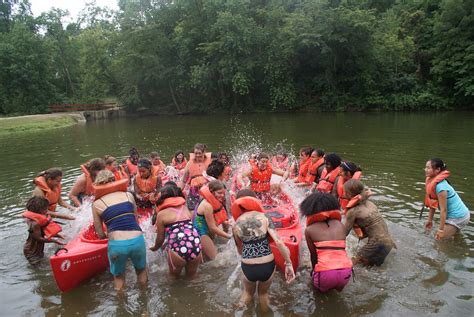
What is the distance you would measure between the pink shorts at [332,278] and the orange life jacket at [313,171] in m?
4.32

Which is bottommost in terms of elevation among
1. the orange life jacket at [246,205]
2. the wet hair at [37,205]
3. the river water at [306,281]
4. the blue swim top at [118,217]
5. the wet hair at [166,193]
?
the river water at [306,281]

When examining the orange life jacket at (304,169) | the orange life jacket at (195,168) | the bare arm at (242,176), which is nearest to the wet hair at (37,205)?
the orange life jacket at (195,168)

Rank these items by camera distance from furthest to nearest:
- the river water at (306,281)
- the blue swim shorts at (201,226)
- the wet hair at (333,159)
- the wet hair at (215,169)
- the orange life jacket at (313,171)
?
the orange life jacket at (313,171), the wet hair at (333,159), the wet hair at (215,169), the blue swim shorts at (201,226), the river water at (306,281)

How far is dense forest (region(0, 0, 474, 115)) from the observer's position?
31.2m

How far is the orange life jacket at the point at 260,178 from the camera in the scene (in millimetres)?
7945

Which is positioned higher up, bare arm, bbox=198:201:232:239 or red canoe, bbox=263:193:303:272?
bare arm, bbox=198:201:232:239

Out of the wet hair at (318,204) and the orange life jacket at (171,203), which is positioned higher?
the wet hair at (318,204)

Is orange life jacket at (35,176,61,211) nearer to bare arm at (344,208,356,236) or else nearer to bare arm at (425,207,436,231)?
bare arm at (344,208,356,236)

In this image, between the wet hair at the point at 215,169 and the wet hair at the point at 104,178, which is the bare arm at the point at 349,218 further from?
the wet hair at the point at 104,178

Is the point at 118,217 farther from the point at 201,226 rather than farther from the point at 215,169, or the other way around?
the point at 215,169

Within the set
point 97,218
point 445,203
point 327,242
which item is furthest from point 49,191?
point 445,203

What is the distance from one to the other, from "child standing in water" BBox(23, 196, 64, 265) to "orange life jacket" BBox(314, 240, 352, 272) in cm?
415

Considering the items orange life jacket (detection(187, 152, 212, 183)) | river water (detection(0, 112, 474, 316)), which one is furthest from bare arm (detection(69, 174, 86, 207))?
orange life jacket (detection(187, 152, 212, 183))

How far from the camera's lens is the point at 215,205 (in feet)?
18.4
